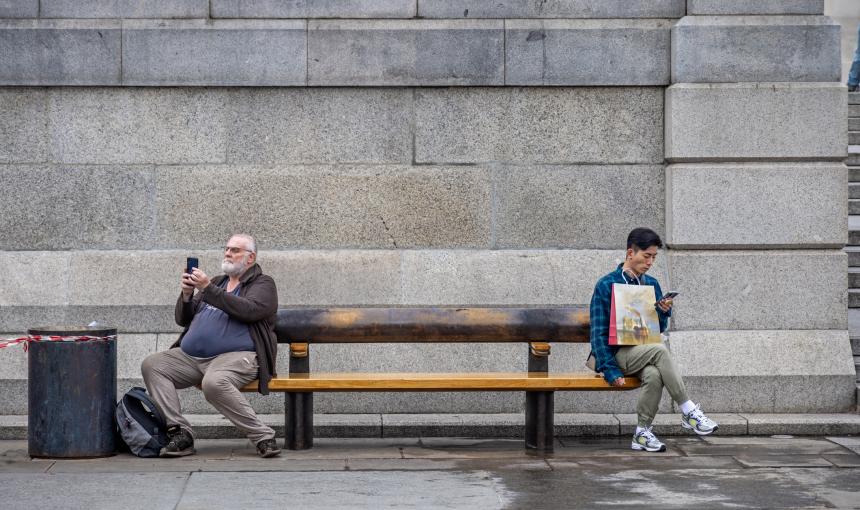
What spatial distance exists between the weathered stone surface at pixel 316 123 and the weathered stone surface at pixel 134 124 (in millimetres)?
205

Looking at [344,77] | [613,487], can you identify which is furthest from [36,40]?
[613,487]

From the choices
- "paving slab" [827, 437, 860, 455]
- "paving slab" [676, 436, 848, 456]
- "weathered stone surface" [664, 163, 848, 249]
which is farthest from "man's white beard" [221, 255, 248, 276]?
"paving slab" [827, 437, 860, 455]

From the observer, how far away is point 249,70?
31.2 ft

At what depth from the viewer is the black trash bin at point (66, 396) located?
A: 26.4 feet

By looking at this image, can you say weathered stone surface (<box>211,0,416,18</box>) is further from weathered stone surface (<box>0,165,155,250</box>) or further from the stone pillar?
the stone pillar

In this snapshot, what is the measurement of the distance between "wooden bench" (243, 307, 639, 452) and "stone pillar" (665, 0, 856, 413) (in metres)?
1.30

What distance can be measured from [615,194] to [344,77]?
221 cm

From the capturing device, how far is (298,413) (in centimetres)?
849

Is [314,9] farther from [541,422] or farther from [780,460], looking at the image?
[780,460]

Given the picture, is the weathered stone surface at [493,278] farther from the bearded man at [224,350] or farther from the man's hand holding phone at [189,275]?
the man's hand holding phone at [189,275]

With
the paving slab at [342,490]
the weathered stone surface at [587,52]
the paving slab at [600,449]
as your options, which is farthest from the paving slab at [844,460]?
the weathered stone surface at [587,52]

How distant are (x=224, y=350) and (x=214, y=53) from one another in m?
2.42

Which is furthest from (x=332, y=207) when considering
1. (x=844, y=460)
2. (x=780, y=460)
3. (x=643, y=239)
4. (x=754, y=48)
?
(x=844, y=460)

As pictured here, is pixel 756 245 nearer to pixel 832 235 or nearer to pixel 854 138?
pixel 832 235
